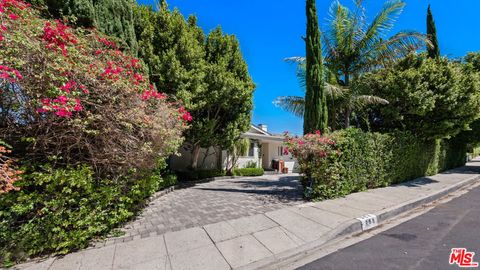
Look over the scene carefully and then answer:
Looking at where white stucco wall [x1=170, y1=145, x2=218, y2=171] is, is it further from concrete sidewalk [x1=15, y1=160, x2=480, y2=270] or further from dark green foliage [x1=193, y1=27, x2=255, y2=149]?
concrete sidewalk [x1=15, y1=160, x2=480, y2=270]

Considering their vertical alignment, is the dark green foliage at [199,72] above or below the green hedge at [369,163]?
above

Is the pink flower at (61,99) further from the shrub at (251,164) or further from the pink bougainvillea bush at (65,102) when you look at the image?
the shrub at (251,164)

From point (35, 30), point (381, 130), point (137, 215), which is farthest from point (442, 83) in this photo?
point (35, 30)

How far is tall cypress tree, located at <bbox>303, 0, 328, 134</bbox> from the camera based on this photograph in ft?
26.5

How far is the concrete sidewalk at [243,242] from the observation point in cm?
316

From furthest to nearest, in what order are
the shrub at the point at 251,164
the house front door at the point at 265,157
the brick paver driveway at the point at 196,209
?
the house front door at the point at 265,157 → the shrub at the point at 251,164 → the brick paver driveway at the point at 196,209

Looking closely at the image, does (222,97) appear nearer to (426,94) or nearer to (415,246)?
(415,246)

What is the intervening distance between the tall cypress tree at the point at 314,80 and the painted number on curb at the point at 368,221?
374cm

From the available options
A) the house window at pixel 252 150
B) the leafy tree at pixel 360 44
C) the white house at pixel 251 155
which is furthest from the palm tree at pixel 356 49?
the house window at pixel 252 150

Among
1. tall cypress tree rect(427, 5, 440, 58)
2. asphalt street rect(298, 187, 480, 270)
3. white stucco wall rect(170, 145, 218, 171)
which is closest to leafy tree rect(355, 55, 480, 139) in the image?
tall cypress tree rect(427, 5, 440, 58)

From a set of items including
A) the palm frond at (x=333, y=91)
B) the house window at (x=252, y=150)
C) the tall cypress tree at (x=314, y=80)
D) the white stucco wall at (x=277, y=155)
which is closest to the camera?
the tall cypress tree at (x=314, y=80)

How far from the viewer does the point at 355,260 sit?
336 cm

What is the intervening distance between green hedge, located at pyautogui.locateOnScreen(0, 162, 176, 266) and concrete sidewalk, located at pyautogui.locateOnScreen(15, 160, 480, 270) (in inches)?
9.7

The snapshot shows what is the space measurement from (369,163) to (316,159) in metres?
3.14
